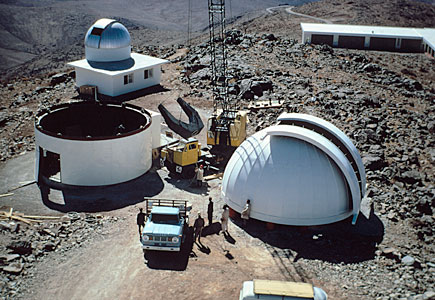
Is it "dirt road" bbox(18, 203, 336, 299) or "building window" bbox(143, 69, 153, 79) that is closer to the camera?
"dirt road" bbox(18, 203, 336, 299)

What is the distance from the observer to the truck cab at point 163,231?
69.8 feet

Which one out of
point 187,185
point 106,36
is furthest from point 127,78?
point 187,185

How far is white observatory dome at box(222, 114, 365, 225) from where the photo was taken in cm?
2333

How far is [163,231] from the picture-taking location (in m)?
21.5

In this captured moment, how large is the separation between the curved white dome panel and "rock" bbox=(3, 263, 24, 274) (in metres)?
9.88

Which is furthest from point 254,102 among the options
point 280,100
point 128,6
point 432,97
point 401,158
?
point 128,6

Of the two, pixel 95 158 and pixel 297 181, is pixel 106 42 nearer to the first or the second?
pixel 95 158

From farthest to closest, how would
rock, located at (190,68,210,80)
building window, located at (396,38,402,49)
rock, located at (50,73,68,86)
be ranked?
building window, located at (396,38,402,49), rock, located at (50,73,68,86), rock, located at (190,68,210,80)

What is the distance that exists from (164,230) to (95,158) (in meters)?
8.79

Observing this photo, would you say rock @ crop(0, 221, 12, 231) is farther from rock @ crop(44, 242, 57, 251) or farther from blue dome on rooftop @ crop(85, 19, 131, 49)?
blue dome on rooftop @ crop(85, 19, 131, 49)

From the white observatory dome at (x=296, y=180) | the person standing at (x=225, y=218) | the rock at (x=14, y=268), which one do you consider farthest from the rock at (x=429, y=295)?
the rock at (x=14, y=268)

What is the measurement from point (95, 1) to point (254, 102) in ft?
294

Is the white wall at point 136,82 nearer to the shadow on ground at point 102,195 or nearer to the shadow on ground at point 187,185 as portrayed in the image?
the shadow on ground at point 102,195

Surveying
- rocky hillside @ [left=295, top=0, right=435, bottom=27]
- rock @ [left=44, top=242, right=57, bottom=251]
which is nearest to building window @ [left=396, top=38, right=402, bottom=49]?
rocky hillside @ [left=295, top=0, right=435, bottom=27]
